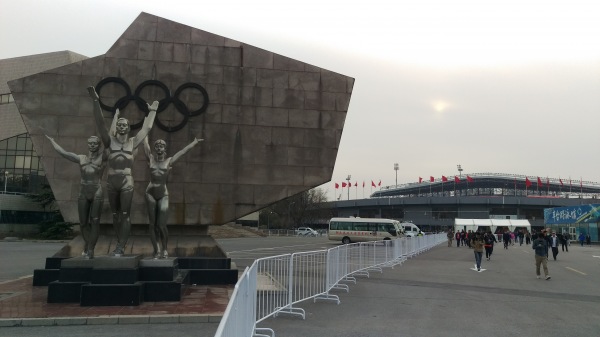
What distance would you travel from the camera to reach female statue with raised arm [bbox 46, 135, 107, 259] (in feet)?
30.0

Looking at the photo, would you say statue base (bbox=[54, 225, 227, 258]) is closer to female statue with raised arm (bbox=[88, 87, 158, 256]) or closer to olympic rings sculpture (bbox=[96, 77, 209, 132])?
female statue with raised arm (bbox=[88, 87, 158, 256])

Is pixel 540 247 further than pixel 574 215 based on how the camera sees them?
No

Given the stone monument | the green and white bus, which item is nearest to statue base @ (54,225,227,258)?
the stone monument

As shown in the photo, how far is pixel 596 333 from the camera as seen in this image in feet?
22.9

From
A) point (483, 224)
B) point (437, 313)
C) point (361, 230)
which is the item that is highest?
point (483, 224)

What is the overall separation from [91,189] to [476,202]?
78142 mm

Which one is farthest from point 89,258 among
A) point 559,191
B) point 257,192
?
point 559,191

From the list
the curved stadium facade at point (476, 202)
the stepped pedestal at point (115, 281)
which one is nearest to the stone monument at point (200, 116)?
the stepped pedestal at point (115, 281)

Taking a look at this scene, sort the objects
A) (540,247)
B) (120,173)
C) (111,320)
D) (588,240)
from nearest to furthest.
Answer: (111,320) < (120,173) < (540,247) < (588,240)

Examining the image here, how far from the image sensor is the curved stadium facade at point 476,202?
77.4 meters

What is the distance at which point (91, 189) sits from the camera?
9148 millimetres

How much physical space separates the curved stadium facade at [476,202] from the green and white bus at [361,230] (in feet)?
133

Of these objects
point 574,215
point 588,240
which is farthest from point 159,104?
point 574,215

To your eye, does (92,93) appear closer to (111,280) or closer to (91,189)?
(91,189)
